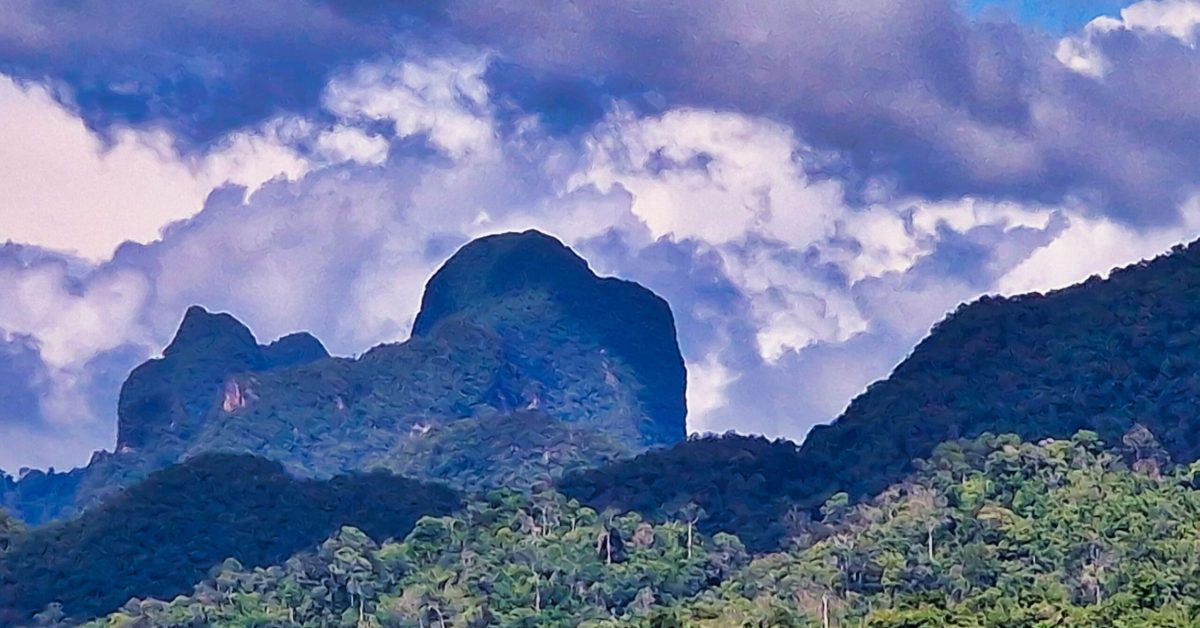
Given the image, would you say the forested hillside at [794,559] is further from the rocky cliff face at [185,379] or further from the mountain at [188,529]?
the rocky cliff face at [185,379]

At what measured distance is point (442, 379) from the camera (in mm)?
87000

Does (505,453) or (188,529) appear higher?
(505,453)

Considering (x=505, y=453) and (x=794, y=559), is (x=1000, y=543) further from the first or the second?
(x=505, y=453)

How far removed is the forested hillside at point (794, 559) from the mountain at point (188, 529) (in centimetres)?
441

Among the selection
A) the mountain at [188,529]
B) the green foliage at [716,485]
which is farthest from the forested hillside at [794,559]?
the mountain at [188,529]

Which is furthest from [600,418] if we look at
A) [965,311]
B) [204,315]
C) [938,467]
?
[938,467]

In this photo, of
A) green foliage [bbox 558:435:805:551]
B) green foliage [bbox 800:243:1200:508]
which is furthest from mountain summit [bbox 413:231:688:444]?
green foliage [bbox 800:243:1200:508]

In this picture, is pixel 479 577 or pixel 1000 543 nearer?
pixel 1000 543

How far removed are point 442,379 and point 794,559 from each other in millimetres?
45160

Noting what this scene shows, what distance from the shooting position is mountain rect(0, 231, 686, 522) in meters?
86.6

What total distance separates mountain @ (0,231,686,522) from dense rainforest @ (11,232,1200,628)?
44.5 ft

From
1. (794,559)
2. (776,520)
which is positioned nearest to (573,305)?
(776,520)

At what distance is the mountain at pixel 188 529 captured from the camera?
5094 cm

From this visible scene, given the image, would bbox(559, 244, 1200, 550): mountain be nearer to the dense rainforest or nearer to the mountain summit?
the dense rainforest
